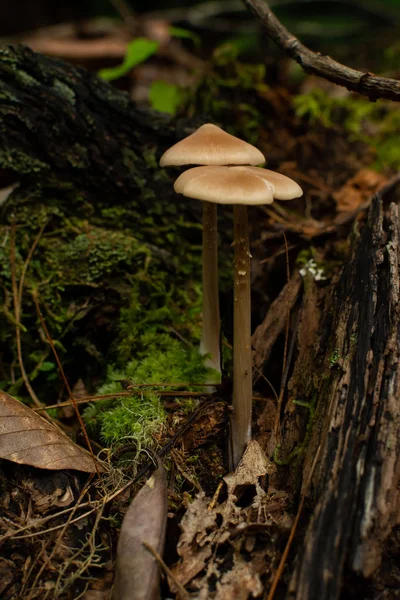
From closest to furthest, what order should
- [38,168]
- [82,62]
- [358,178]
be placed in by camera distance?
[38,168] < [358,178] < [82,62]

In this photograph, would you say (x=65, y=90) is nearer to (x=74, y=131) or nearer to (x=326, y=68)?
(x=74, y=131)

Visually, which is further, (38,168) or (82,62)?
(82,62)

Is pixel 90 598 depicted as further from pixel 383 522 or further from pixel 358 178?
pixel 358 178

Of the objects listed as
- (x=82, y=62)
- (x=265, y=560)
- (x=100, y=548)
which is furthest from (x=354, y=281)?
(x=82, y=62)

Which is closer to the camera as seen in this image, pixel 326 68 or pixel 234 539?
pixel 234 539

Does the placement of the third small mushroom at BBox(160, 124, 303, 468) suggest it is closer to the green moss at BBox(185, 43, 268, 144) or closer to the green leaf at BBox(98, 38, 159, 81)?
the green moss at BBox(185, 43, 268, 144)

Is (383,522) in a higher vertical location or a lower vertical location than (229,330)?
lower

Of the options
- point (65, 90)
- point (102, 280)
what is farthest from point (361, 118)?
point (102, 280)
